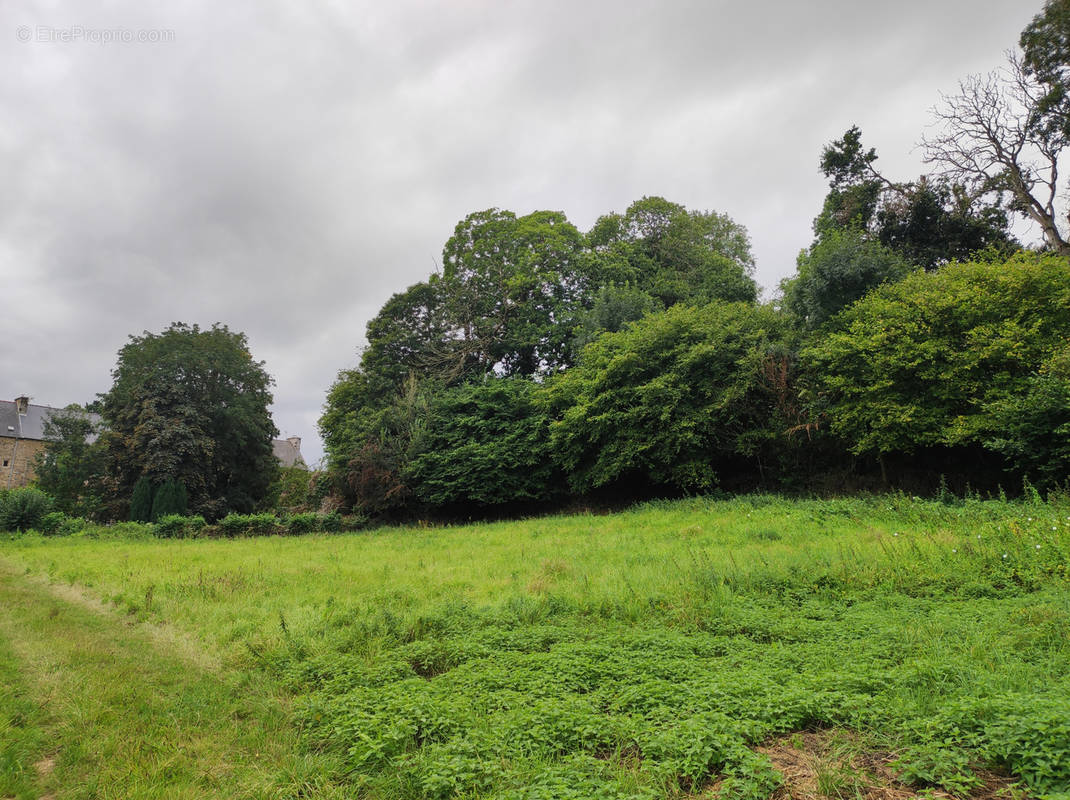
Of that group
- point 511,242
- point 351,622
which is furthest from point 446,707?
point 511,242

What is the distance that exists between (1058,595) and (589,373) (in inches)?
683

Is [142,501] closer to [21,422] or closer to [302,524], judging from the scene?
[302,524]

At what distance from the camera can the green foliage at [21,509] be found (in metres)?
21.9

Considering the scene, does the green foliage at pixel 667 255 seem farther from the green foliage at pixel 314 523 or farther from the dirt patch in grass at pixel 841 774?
the dirt patch in grass at pixel 841 774

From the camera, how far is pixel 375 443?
2477 cm

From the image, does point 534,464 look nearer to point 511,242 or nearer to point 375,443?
point 375,443

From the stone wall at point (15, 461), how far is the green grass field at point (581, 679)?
182ft

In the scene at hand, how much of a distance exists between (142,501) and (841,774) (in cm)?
3203

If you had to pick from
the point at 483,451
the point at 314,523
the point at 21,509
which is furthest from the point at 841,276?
the point at 21,509

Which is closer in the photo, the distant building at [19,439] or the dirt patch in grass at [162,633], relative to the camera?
the dirt patch in grass at [162,633]

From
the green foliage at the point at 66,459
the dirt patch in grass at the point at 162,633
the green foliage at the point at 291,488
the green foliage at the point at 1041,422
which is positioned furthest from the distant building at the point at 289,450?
the green foliage at the point at 1041,422

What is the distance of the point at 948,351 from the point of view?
572 inches

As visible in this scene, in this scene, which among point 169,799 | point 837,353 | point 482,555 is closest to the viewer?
point 169,799

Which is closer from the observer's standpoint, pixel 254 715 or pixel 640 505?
pixel 254 715
